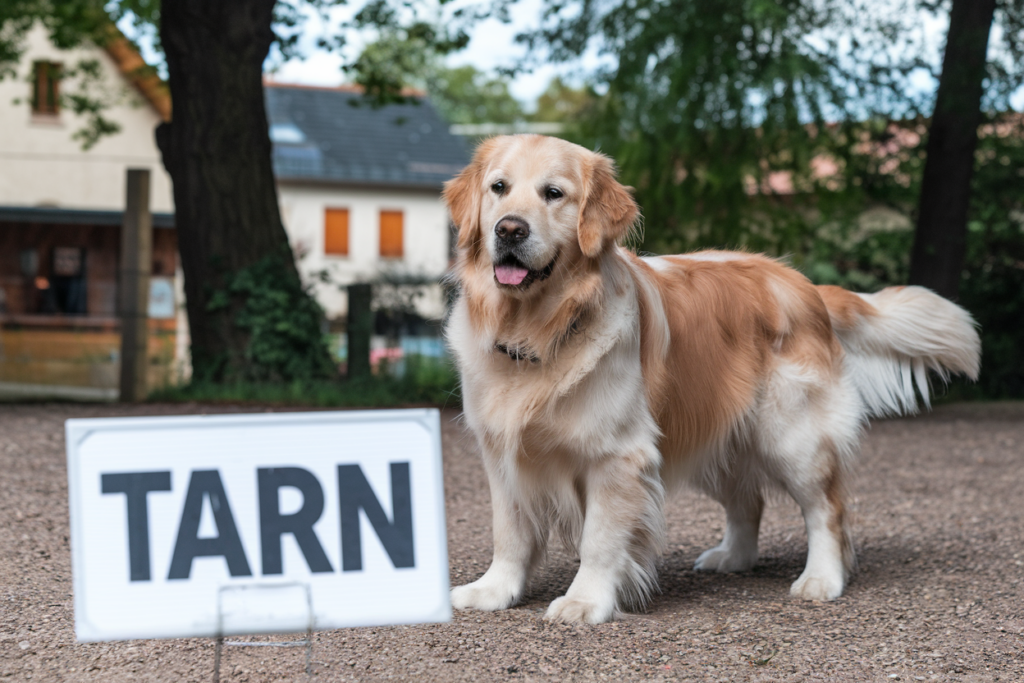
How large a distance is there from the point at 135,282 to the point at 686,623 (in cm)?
916

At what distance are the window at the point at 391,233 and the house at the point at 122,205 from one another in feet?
0.15

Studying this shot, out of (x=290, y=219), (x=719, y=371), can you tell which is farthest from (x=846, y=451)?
(x=290, y=219)

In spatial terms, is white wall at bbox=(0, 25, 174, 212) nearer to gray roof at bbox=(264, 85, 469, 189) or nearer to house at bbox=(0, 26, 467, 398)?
house at bbox=(0, 26, 467, 398)

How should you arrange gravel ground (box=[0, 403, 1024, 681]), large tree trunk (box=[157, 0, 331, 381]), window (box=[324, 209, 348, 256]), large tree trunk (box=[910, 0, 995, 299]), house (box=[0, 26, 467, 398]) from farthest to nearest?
window (box=[324, 209, 348, 256]) → house (box=[0, 26, 467, 398]) → large tree trunk (box=[910, 0, 995, 299]) → large tree trunk (box=[157, 0, 331, 381]) → gravel ground (box=[0, 403, 1024, 681])

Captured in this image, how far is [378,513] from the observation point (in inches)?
108

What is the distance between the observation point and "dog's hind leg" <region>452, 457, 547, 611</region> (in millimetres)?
4086

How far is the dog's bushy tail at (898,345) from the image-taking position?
5.14m

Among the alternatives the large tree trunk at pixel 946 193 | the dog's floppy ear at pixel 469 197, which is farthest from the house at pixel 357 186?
the dog's floppy ear at pixel 469 197

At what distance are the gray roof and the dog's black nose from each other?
2604 centimetres

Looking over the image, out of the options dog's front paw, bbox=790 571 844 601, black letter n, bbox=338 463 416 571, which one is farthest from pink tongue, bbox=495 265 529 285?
dog's front paw, bbox=790 571 844 601

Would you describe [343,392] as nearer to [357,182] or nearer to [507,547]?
[507,547]

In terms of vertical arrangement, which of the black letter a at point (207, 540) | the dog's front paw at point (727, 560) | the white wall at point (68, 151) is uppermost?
the white wall at point (68, 151)

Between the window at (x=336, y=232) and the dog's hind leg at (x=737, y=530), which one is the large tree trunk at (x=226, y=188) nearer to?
the dog's hind leg at (x=737, y=530)

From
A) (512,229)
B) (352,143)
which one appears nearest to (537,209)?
(512,229)
